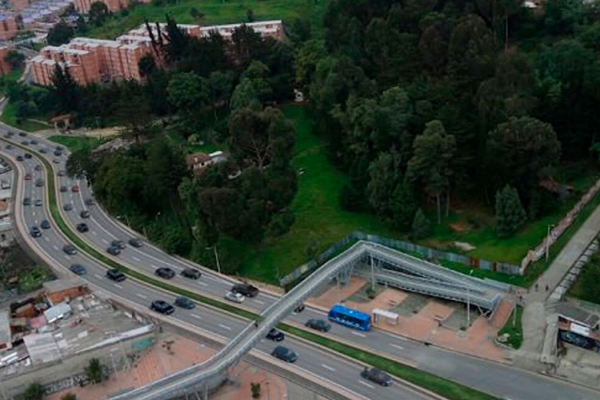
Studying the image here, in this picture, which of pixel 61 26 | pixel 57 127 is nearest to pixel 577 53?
pixel 57 127

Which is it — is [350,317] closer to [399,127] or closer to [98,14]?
[399,127]

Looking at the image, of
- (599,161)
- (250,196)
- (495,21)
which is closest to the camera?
(250,196)

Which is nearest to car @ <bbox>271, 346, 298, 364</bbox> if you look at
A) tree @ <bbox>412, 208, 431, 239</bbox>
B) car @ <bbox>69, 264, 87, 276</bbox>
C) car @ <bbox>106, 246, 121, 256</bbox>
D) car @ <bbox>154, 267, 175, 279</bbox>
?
car @ <bbox>154, 267, 175, 279</bbox>

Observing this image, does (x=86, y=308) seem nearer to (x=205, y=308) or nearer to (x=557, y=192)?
(x=205, y=308)

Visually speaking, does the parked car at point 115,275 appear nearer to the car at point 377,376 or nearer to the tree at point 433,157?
the car at point 377,376

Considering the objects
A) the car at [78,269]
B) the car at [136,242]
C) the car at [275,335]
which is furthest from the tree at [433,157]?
the car at [78,269]

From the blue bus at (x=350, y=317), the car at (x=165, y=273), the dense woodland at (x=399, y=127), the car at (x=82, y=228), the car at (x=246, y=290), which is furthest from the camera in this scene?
the car at (x=82, y=228)
